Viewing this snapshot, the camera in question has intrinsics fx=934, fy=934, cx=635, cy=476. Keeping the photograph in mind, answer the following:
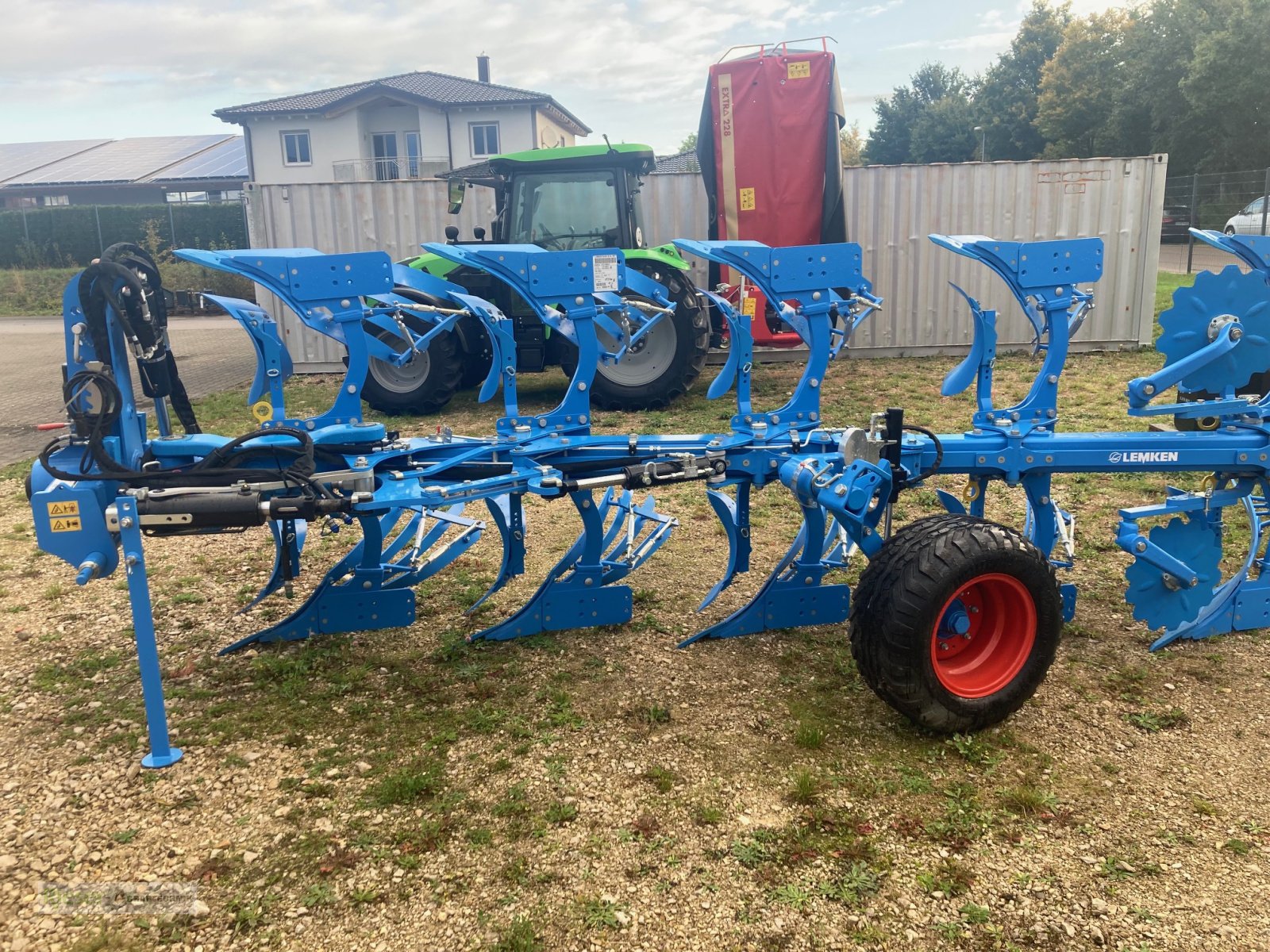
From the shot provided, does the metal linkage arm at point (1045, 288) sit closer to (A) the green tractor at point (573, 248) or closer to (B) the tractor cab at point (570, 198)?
(A) the green tractor at point (573, 248)

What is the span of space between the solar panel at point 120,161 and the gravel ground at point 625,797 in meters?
42.8

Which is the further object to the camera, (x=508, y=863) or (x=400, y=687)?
(x=400, y=687)

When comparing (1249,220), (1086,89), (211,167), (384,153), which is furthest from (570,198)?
(211,167)

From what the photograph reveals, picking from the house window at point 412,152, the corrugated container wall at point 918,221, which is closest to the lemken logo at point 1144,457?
the corrugated container wall at point 918,221

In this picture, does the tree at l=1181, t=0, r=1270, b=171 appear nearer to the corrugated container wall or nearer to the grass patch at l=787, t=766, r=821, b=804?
the corrugated container wall

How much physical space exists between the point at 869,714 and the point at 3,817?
9.88ft

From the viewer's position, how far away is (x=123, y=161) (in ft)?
145

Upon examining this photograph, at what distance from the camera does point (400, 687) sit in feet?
12.8

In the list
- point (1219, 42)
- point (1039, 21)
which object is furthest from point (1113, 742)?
point (1039, 21)

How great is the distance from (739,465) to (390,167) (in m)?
36.5

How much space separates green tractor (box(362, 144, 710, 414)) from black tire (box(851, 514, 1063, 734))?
6.01 m

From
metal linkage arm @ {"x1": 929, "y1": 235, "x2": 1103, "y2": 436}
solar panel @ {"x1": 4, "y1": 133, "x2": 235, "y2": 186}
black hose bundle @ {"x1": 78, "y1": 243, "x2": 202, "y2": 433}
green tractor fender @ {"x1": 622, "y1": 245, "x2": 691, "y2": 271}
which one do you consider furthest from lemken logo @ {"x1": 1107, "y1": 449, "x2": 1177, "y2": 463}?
solar panel @ {"x1": 4, "y1": 133, "x2": 235, "y2": 186}

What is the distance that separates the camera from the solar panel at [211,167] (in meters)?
38.7

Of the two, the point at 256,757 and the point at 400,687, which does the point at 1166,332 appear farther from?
the point at 256,757
